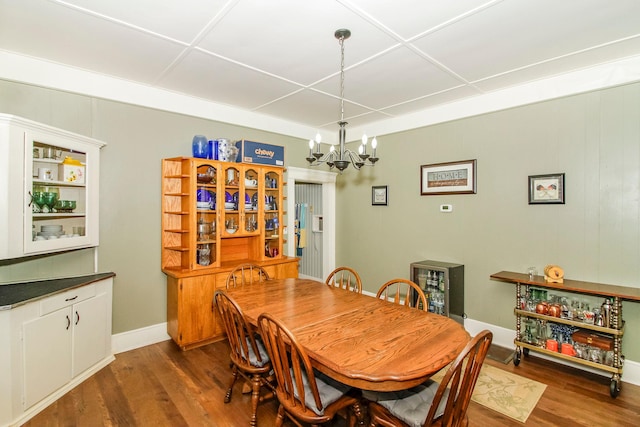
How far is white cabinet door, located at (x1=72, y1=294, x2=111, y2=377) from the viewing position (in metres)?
2.63

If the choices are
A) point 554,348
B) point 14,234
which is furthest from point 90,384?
point 554,348

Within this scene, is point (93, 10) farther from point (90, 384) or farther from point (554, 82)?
point (554, 82)

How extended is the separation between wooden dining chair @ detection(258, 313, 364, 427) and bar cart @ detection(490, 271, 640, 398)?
2.11m

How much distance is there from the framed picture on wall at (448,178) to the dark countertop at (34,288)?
366 cm

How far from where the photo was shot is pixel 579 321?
2.74 m

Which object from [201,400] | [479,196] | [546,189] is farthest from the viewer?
[479,196]

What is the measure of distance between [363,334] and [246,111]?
129 inches

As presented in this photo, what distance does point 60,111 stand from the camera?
9.46 ft

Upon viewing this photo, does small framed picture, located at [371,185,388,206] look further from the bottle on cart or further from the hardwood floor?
the bottle on cart

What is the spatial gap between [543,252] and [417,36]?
2425 millimetres

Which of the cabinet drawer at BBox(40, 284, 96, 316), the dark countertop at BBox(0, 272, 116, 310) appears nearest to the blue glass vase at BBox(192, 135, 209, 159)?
the dark countertop at BBox(0, 272, 116, 310)

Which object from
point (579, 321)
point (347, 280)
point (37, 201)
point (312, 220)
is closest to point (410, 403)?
point (579, 321)

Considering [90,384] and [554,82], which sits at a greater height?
[554,82]

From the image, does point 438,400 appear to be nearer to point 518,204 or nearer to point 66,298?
point 518,204
